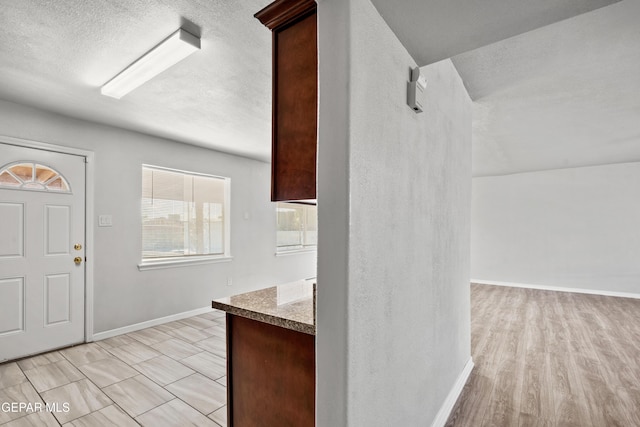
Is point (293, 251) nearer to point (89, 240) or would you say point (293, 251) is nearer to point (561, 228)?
point (89, 240)

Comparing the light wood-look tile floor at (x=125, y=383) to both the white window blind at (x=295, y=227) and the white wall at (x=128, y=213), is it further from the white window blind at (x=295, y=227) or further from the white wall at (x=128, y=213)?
the white window blind at (x=295, y=227)

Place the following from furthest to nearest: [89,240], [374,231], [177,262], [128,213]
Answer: [177,262] → [128,213] → [89,240] → [374,231]

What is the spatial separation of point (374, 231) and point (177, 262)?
3.64m

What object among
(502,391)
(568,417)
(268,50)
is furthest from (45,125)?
(568,417)

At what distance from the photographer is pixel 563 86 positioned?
2592 mm

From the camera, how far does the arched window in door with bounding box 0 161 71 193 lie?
292 centimetres

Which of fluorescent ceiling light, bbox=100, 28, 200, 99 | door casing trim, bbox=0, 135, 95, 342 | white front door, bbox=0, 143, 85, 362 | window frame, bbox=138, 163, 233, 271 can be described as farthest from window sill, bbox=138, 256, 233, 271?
fluorescent ceiling light, bbox=100, 28, 200, 99

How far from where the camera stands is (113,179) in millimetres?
3602

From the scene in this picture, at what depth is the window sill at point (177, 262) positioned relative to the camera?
386 centimetres

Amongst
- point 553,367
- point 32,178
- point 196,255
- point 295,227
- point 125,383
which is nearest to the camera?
point 125,383

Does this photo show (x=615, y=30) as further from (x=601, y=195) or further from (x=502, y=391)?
(x=601, y=195)

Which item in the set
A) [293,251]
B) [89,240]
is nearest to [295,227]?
[293,251]

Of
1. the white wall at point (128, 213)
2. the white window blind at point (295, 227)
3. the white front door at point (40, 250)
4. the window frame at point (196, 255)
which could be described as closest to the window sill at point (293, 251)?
the white window blind at point (295, 227)

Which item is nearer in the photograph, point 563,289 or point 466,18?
point 466,18
